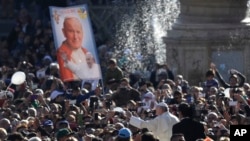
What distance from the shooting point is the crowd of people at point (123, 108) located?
62.4 feet

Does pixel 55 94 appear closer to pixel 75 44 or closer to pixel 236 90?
pixel 75 44

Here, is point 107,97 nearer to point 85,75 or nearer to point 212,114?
point 85,75

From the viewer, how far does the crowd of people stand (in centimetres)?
1903

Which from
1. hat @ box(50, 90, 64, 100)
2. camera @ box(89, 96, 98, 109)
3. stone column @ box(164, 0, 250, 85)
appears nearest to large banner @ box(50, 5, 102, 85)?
hat @ box(50, 90, 64, 100)

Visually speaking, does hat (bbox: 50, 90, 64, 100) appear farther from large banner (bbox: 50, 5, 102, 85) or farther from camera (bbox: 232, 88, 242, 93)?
camera (bbox: 232, 88, 242, 93)

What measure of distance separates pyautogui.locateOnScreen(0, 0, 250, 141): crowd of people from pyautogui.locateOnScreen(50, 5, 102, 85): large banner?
0.31m

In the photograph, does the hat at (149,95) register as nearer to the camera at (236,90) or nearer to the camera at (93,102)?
the camera at (93,102)

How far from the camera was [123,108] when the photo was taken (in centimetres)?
2278

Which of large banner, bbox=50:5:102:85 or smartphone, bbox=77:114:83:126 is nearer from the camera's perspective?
smartphone, bbox=77:114:83:126

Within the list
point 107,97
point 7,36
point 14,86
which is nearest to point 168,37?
point 14,86

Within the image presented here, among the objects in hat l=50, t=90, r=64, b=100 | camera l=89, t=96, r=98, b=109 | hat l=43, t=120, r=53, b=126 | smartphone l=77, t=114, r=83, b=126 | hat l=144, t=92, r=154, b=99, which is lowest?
hat l=50, t=90, r=64, b=100

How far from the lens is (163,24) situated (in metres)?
33.1

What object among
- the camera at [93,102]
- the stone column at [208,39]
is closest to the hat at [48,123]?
the camera at [93,102]

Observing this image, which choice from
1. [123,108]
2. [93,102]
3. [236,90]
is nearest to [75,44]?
[93,102]
